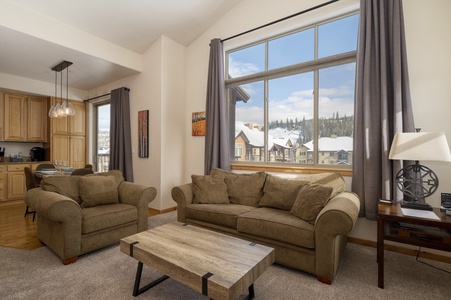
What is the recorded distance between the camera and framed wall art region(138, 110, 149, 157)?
175 inches

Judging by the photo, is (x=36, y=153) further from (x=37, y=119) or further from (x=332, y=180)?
(x=332, y=180)

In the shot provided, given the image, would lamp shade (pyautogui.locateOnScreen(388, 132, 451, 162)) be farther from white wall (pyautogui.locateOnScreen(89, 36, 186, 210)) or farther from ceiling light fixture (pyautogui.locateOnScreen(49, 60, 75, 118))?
ceiling light fixture (pyautogui.locateOnScreen(49, 60, 75, 118))

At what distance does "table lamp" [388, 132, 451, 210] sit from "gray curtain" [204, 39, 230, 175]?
7.77ft

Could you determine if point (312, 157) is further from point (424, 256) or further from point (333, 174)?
point (424, 256)

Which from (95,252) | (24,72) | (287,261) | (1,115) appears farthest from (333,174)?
(1,115)

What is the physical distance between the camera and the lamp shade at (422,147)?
6.16 ft

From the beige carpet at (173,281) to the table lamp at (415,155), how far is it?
66 centimetres

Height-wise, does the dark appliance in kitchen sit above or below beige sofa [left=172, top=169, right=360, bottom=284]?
above

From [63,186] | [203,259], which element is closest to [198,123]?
[63,186]

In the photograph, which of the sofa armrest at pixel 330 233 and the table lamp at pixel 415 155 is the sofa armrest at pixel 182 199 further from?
the table lamp at pixel 415 155

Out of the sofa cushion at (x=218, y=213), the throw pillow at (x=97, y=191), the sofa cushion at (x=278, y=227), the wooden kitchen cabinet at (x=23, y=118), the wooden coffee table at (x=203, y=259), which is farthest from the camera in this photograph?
the wooden kitchen cabinet at (x=23, y=118)

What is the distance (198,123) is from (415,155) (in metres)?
3.32

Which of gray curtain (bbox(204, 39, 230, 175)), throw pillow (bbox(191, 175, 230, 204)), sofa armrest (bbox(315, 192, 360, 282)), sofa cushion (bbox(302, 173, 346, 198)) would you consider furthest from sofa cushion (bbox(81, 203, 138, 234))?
sofa cushion (bbox(302, 173, 346, 198))

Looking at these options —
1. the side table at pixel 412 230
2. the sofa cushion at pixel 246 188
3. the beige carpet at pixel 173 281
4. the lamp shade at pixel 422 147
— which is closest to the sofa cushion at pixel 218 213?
the sofa cushion at pixel 246 188
